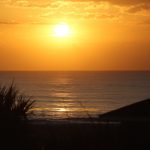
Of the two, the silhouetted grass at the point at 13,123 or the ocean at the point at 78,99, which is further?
the ocean at the point at 78,99

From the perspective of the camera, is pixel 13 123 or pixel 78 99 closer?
pixel 13 123

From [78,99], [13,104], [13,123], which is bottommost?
[13,123]

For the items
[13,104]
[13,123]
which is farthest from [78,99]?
[13,123]

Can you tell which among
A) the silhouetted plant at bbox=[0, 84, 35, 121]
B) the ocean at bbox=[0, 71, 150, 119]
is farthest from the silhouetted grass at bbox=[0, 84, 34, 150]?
the ocean at bbox=[0, 71, 150, 119]

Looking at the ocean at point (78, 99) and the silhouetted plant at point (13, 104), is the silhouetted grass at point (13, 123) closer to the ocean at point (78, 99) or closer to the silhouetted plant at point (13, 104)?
the silhouetted plant at point (13, 104)

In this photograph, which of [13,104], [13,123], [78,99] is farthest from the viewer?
[78,99]

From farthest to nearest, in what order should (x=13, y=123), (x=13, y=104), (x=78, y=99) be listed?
(x=78, y=99), (x=13, y=104), (x=13, y=123)

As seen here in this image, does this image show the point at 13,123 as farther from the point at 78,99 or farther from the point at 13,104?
the point at 78,99

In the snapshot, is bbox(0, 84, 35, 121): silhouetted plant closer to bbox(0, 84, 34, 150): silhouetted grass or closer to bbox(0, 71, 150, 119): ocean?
bbox(0, 84, 34, 150): silhouetted grass

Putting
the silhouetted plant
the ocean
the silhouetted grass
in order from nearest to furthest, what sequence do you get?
the silhouetted grass → the silhouetted plant → the ocean

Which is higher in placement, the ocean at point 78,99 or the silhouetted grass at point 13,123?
the ocean at point 78,99

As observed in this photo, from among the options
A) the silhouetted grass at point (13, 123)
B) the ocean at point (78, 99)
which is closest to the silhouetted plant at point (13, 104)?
the silhouetted grass at point (13, 123)

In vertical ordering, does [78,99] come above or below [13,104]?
above

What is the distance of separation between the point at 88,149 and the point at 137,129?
3.04ft
